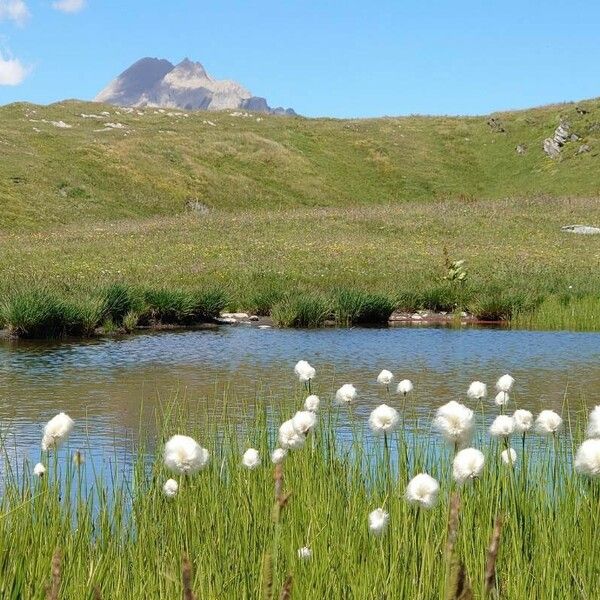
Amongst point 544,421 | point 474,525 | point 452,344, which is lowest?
point 452,344

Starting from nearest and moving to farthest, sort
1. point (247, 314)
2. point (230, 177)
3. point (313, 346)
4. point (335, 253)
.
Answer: point (313, 346)
point (247, 314)
point (335, 253)
point (230, 177)

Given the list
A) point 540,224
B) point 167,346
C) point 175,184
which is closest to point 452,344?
point 167,346

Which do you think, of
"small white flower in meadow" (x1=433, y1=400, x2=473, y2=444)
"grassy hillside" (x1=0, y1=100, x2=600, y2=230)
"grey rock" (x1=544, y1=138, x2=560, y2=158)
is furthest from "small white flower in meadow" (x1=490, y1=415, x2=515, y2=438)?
"grey rock" (x1=544, y1=138, x2=560, y2=158)

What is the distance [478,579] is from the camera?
4.45 metres

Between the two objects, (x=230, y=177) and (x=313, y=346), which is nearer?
(x=313, y=346)

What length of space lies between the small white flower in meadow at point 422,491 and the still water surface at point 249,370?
6357 millimetres

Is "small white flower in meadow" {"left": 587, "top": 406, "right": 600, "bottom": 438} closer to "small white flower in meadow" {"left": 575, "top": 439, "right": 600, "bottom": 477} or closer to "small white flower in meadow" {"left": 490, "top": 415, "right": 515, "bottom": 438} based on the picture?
"small white flower in meadow" {"left": 490, "top": 415, "right": 515, "bottom": 438}

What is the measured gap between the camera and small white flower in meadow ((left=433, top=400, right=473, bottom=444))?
4.19m

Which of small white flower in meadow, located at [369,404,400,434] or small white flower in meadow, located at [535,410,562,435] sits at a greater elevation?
small white flower in meadow, located at [369,404,400,434]

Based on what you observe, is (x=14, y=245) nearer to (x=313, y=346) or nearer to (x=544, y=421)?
(x=313, y=346)

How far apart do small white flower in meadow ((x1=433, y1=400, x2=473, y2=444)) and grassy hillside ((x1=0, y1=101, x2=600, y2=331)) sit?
17636mm

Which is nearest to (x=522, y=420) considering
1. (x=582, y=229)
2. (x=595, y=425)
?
(x=595, y=425)

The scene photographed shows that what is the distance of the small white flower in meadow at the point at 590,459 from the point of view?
374 cm

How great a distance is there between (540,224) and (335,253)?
1356 centimetres
